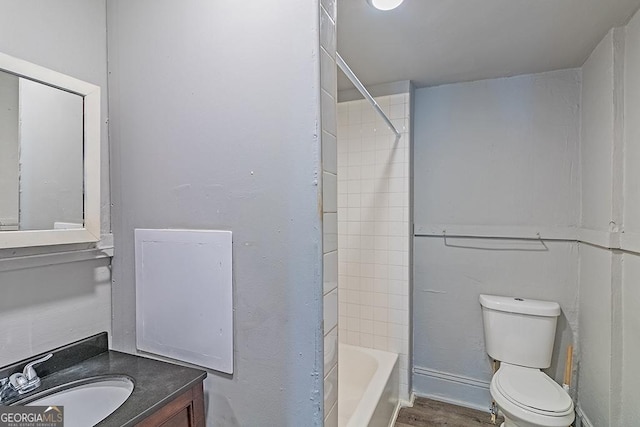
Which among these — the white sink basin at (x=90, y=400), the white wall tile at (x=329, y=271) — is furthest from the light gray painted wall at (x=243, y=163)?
the white sink basin at (x=90, y=400)

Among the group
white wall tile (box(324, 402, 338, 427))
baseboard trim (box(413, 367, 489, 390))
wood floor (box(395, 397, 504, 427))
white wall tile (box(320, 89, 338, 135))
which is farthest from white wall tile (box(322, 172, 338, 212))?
baseboard trim (box(413, 367, 489, 390))

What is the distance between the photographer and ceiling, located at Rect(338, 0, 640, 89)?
1491mm

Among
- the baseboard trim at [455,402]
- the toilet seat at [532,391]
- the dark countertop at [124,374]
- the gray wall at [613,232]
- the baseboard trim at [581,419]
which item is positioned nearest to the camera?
the dark countertop at [124,374]

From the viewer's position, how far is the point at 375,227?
7.98 feet

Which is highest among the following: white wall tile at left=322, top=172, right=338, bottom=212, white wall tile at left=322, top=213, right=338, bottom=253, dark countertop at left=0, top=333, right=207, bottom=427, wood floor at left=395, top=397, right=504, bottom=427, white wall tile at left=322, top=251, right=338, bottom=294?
white wall tile at left=322, top=172, right=338, bottom=212

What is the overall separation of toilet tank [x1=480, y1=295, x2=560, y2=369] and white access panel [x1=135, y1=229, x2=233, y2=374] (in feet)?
5.87

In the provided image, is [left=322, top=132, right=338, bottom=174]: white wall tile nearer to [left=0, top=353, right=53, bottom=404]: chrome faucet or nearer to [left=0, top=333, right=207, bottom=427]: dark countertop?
[left=0, top=333, right=207, bottom=427]: dark countertop

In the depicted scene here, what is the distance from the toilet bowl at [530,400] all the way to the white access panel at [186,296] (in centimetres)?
152

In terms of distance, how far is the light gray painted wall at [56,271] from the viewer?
1039mm

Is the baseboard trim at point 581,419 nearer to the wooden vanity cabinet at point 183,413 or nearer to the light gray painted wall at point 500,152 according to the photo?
the light gray painted wall at point 500,152

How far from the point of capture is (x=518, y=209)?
223cm

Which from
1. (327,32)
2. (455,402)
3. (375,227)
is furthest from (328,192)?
(455,402)

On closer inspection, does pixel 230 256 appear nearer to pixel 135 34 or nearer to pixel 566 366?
pixel 135 34

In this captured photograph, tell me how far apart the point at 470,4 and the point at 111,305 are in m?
1.99
